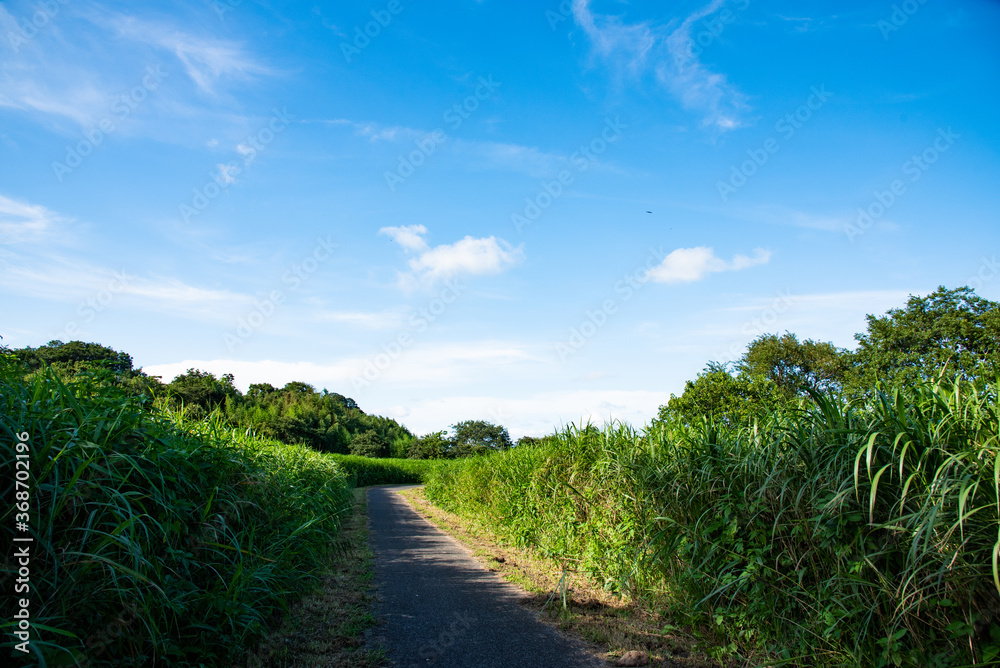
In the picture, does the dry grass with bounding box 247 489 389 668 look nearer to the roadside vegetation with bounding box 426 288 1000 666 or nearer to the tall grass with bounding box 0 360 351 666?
the tall grass with bounding box 0 360 351 666

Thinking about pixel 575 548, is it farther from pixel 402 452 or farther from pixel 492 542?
pixel 402 452

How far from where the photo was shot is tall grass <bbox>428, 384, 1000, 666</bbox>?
2682mm

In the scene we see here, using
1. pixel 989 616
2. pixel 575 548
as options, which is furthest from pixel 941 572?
pixel 575 548

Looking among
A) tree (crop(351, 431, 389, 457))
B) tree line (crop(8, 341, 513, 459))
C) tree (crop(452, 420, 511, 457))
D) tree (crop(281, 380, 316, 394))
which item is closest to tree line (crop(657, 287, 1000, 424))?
tree line (crop(8, 341, 513, 459))

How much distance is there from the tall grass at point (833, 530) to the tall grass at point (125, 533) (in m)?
3.58

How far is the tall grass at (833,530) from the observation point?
2.68 m

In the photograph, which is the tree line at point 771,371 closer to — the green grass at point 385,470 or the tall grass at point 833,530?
the tall grass at point 833,530

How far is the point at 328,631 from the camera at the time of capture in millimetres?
4801

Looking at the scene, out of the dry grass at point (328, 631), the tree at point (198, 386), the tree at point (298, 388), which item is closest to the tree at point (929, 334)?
the dry grass at point (328, 631)

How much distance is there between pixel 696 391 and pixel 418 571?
16038 mm

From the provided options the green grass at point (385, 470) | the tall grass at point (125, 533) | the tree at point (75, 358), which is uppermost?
the tree at point (75, 358)

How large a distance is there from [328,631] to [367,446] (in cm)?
4903

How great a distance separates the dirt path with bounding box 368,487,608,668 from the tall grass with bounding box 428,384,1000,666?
1147 millimetres

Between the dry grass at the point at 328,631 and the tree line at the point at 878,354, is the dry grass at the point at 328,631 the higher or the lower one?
the lower one
